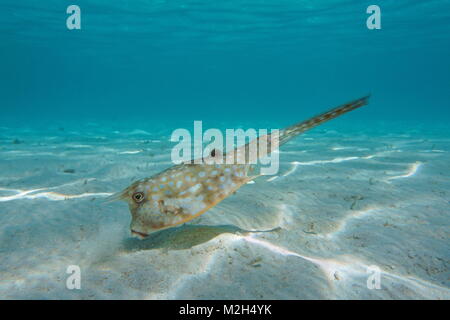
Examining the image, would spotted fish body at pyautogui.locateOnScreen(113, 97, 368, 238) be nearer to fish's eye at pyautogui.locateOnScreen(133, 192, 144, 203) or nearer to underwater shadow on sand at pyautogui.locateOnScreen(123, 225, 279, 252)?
fish's eye at pyautogui.locateOnScreen(133, 192, 144, 203)

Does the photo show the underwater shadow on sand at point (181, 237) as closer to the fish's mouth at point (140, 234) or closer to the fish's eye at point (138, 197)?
the fish's mouth at point (140, 234)

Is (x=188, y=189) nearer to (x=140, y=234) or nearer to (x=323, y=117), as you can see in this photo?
(x=140, y=234)

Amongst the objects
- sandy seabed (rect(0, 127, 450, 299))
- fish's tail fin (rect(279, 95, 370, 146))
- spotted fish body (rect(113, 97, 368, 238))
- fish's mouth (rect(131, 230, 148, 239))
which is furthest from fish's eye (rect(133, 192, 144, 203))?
fish's tail fin (rect(279, 95, 370, 146))

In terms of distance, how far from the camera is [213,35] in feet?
139

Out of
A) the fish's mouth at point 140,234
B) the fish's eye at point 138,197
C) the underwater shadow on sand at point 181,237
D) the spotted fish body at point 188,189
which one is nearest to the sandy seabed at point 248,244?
the underwater shadow on sand at point 181,237

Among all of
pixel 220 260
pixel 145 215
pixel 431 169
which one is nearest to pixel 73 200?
pixel 145 215

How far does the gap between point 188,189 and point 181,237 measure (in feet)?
2.83

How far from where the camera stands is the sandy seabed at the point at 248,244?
2.46 meters

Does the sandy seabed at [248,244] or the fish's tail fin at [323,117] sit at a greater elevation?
the fish's tail fin at [323,117]

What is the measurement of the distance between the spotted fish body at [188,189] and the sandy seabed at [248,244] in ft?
1.72

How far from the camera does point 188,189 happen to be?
2750 mm

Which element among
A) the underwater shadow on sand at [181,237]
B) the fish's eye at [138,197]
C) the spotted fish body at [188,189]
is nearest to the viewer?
the spotted fish body at [188,189]
